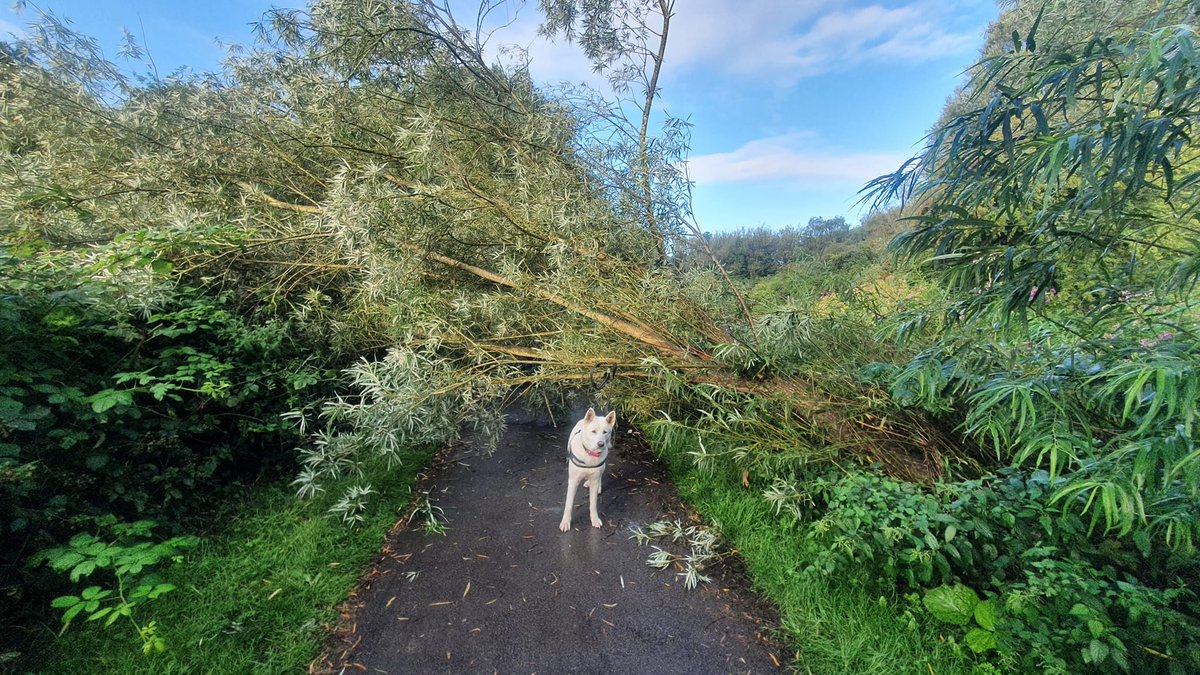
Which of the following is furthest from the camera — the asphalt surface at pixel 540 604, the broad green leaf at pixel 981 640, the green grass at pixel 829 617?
the asphalt surface at pixel 540 604

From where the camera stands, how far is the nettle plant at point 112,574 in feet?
5.13

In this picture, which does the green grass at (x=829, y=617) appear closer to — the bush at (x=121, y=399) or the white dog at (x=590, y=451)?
the white dog at (x=590, y=451)

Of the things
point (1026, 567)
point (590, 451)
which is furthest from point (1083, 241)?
point (590, 451)

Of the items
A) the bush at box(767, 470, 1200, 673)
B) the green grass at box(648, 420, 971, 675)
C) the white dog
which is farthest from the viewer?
the white dog

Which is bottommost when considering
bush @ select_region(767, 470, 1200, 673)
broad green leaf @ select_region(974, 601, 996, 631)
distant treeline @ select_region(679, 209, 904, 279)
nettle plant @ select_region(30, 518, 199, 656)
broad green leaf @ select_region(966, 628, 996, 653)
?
broad green leaf @ select_region(966, 628, 996, 653)

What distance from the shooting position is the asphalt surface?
1939 mm

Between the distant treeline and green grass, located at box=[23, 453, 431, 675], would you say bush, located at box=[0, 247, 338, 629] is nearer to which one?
green grass, located at box=[23, 453, 431, 675]

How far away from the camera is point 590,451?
2.69 meters

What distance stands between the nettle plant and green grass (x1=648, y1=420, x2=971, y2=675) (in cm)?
252

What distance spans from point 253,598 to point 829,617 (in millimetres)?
2744

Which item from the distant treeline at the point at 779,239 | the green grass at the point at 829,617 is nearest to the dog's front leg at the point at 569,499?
the green grass at the point at 829,617

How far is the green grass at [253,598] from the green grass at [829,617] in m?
2.18

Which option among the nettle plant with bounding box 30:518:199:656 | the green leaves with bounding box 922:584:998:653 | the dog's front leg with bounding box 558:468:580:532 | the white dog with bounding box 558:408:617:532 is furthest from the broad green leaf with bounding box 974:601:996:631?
the nettle plant with bounding box 30:518:199:656

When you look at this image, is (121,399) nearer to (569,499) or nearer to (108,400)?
(108,400)
